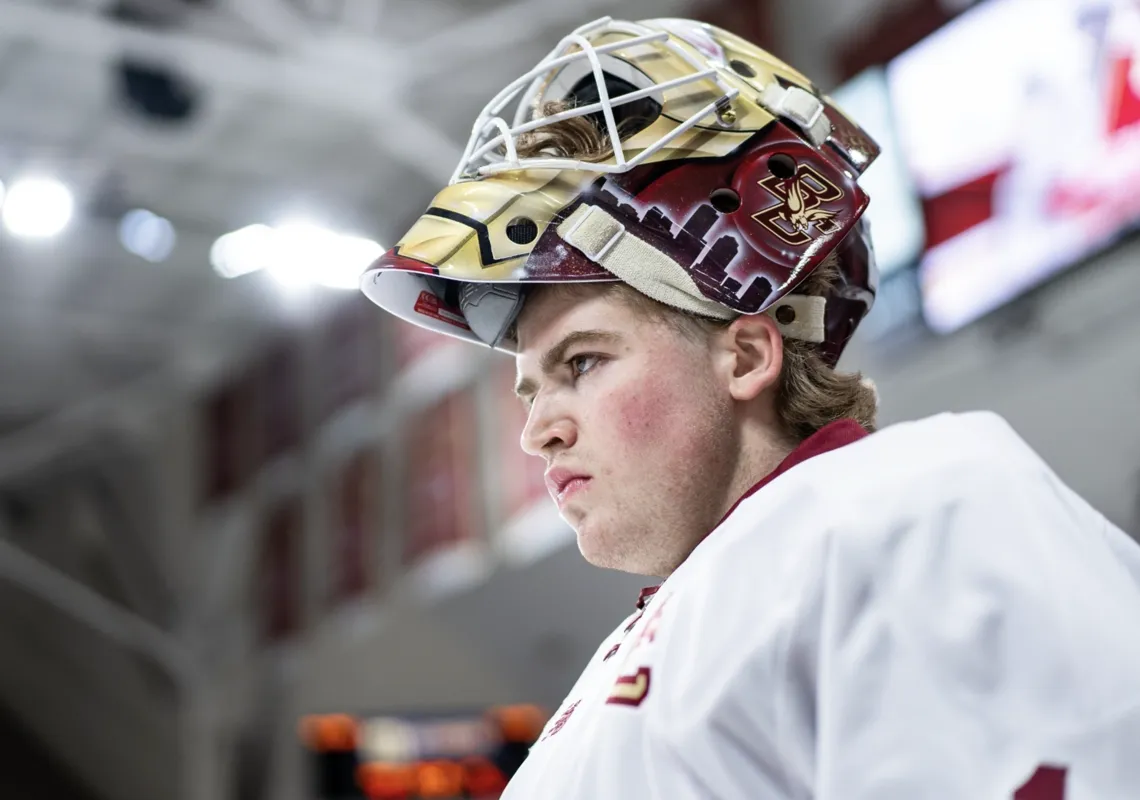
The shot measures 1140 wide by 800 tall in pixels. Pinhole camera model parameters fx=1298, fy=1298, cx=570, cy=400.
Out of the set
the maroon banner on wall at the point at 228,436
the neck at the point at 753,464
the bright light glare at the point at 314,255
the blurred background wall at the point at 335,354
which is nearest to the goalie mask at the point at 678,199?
the neck at the point at 753,464

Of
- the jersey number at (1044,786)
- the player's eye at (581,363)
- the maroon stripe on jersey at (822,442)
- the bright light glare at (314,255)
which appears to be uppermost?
the bright light glare at (314,255)

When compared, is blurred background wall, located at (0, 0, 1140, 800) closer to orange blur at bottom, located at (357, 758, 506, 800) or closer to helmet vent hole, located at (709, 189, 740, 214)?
orange blur at bottom, located at (357, 758, 506, 800)

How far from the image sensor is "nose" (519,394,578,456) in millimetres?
1352

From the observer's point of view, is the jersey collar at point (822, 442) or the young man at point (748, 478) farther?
the jersey collar at point (822, 442)

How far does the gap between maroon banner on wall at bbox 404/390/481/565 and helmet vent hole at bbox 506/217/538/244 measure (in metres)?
7.15

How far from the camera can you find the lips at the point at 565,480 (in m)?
1.35

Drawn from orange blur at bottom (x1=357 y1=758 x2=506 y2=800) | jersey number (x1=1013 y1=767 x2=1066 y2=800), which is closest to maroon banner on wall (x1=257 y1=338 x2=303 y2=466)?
orange blur at bottom (x1=357 y1=758 x2=506 y2=800)

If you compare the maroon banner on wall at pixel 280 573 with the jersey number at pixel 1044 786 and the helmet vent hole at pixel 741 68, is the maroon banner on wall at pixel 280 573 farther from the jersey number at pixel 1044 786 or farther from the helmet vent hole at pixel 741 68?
the jersey number at pixel 1044 786

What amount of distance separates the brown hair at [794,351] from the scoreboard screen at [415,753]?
6.91 metres

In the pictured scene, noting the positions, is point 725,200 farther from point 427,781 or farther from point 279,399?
point 279,399

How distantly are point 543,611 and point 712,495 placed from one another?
278 inches

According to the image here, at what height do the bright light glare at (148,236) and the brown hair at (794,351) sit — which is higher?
the bright light glare at (148,236)

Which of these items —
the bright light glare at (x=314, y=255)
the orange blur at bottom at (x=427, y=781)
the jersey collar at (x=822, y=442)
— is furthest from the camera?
the bright light glare at (x=314, y=255)

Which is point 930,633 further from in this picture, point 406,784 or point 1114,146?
point 406,784
